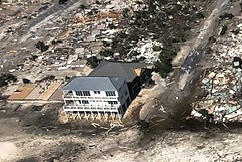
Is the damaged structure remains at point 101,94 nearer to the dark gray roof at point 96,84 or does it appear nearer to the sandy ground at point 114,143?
the dark gray roof at point 96,84

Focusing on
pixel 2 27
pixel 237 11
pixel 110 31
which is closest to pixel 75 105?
pixel 110 31

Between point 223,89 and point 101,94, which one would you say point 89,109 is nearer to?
point 101,94

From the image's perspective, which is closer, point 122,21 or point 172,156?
point 172,156

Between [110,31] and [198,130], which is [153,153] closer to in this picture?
[198,130]

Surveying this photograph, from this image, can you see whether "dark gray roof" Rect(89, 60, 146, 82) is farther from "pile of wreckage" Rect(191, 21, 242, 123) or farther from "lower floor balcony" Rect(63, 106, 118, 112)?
"pile of wreckage" Rect(191, 21, 242, 123)

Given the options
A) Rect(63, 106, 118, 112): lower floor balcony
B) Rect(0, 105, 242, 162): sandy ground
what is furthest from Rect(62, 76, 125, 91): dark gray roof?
Rect(0, 105, 242, 162): sandy ground

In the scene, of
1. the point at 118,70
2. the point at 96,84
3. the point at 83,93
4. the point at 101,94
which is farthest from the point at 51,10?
the point at 101,94

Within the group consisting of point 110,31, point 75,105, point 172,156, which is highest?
point 110,31
